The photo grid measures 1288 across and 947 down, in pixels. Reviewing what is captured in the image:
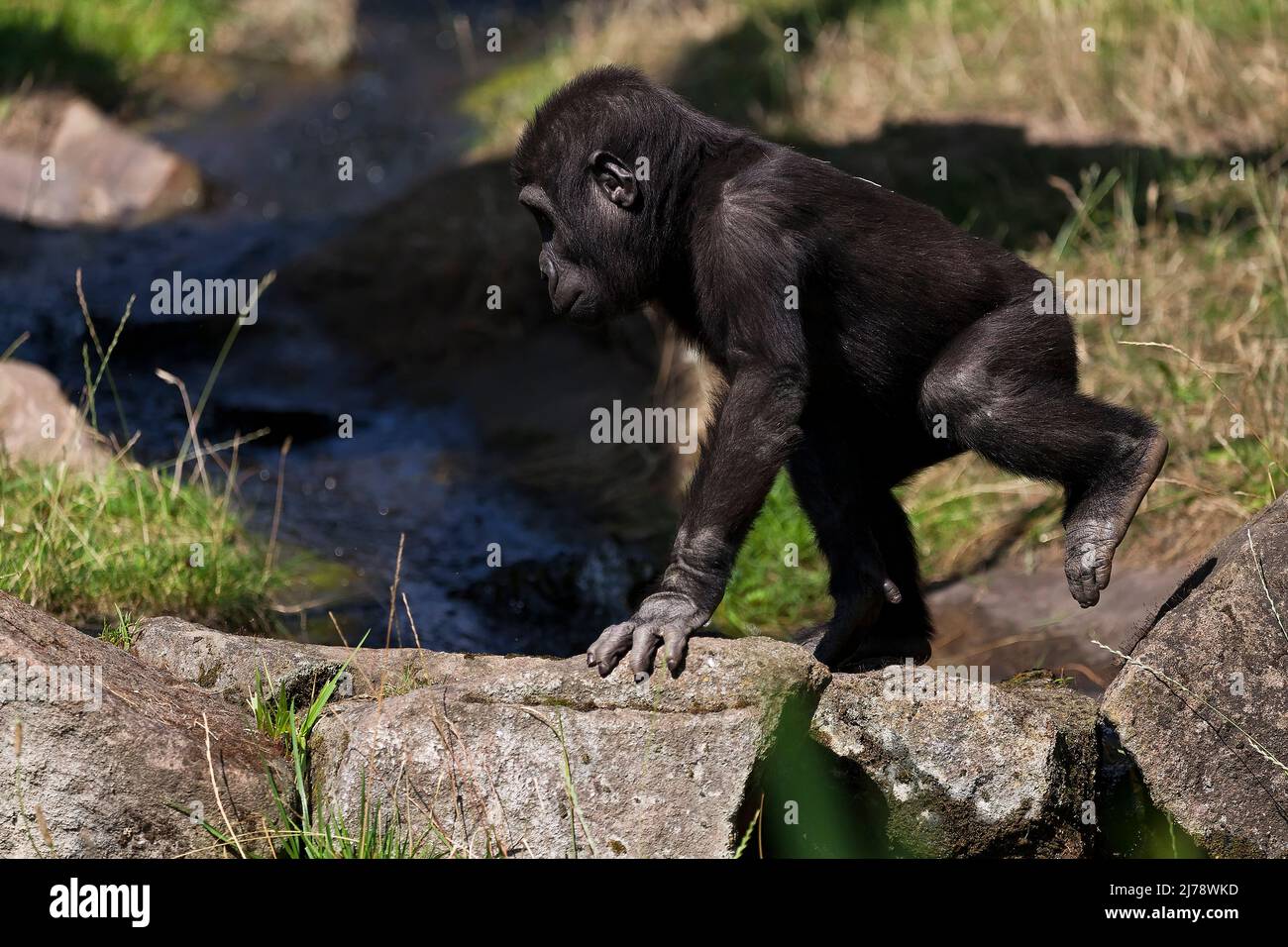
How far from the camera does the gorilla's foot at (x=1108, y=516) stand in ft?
16.3

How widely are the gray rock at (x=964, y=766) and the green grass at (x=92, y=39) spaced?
11206mm

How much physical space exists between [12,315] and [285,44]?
21.7 feet

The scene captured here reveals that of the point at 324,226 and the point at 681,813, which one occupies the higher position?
the point at 324,226

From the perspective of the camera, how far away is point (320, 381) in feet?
33.6

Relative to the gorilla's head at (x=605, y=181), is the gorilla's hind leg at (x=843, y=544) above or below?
below

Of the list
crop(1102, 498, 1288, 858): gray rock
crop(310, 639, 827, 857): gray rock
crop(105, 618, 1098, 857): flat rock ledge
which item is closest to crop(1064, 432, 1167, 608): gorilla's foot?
crop(1102, 498, 1288, 858): gray rock

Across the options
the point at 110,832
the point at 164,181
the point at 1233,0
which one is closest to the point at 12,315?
the point at 164,181

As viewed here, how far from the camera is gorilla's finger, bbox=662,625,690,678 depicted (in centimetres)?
430

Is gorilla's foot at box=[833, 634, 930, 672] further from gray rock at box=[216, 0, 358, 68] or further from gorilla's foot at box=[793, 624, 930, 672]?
gray rock at box=[216, 0, 358, 68]

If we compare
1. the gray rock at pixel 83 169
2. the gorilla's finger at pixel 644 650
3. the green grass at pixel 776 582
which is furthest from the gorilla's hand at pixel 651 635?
the gray rock at pixel 83 169

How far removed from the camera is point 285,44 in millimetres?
15570

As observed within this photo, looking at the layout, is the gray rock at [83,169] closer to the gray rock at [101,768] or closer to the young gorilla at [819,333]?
the young gorilla at [819,333]

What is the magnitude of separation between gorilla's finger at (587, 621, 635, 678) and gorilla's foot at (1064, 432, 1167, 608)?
5.35 ft
